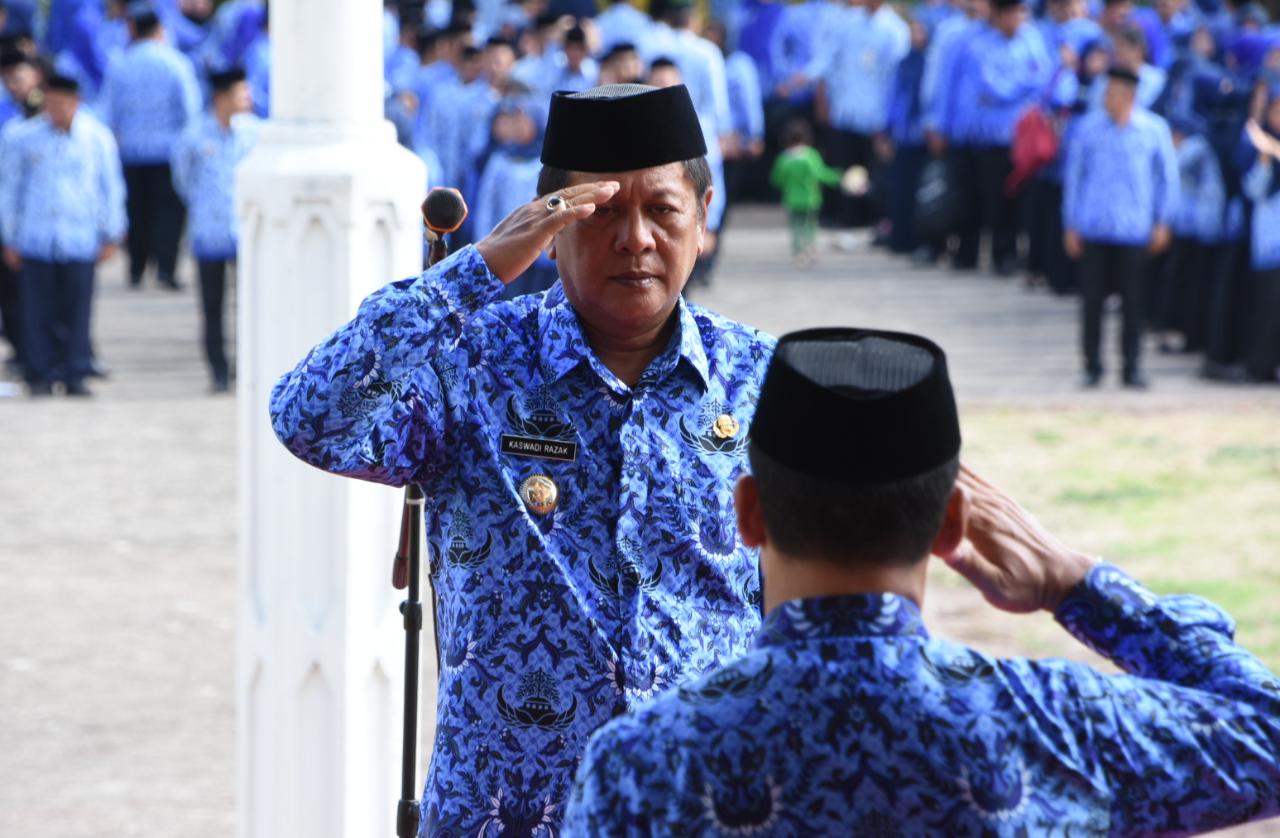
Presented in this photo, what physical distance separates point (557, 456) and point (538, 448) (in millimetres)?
29

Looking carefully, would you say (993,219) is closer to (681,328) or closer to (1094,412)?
(1094,412)

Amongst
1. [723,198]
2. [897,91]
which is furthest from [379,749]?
[897,91]

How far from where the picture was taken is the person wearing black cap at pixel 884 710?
2.22 meters

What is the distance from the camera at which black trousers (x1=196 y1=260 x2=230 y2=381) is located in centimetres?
1396

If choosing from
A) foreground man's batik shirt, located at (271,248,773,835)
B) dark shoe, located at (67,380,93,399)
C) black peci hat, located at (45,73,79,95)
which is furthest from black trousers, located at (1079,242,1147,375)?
foreground man's batik shirt, located at (271,248,773,835)

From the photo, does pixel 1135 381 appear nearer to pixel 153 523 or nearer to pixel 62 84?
pixel 153 523

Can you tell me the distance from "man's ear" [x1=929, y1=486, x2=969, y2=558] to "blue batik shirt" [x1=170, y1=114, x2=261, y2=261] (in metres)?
11.7

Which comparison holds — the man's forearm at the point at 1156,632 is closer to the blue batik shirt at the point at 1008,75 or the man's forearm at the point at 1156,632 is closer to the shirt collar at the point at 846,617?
the shirt collar at the point at 846,617

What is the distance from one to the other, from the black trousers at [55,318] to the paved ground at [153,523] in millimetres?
267

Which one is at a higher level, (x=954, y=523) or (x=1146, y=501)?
(x=954, y=523)

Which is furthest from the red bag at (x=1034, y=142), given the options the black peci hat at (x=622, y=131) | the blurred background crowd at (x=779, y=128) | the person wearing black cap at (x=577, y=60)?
the black peci hat at (x=622, y=131)

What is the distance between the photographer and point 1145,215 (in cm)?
1366

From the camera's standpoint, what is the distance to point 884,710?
2236 mm

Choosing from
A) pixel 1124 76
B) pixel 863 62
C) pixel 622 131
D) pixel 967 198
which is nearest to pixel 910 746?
pixel 622 131
